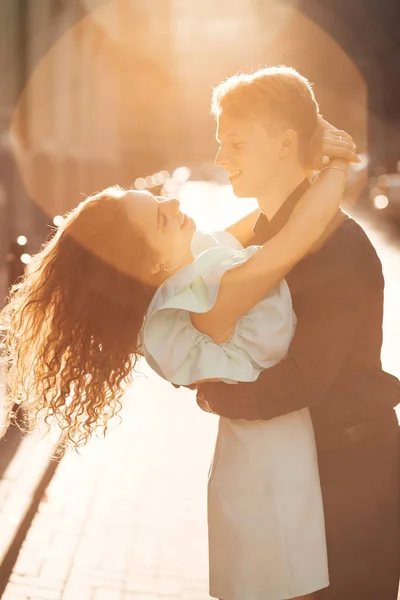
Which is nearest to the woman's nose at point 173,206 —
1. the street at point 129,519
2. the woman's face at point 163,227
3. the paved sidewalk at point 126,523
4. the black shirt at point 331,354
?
the woman's face at point 163,227

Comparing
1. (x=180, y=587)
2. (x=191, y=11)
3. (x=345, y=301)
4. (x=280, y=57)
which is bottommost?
(x=280, y=57)

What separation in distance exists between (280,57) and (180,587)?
5486 inches

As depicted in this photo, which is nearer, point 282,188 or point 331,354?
point 331,354

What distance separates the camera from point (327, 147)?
8.41 feet

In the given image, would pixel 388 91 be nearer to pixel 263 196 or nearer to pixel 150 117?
pixel 150 117

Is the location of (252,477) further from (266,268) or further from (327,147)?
(327,147)

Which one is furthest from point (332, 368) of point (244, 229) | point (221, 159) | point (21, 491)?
point (21, 491)

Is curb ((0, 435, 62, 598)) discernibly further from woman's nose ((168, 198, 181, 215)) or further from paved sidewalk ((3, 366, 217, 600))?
woman's nose ((168, 198, 181, 215))

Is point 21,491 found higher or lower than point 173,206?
lower

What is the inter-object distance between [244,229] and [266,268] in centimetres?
76

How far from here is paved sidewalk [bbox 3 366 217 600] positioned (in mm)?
4590

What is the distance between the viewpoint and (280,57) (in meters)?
138

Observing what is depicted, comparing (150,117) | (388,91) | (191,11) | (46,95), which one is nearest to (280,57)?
(191,11)

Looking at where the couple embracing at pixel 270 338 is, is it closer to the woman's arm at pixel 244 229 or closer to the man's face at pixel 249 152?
the man's face at pixel 249 152
